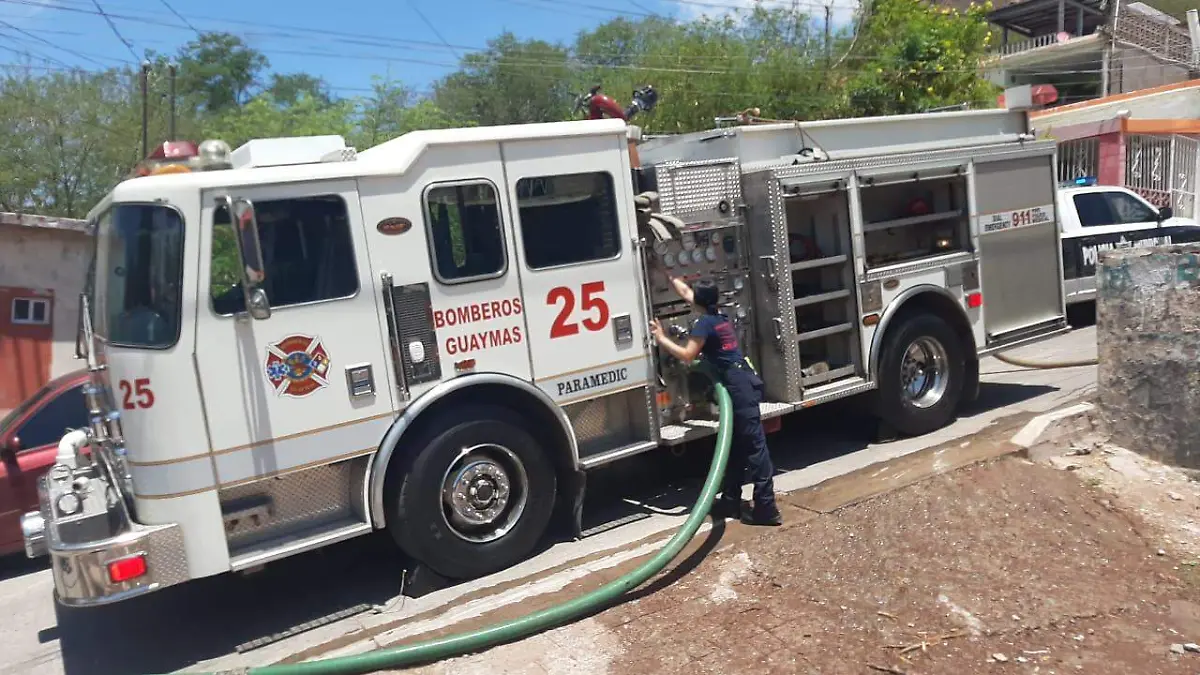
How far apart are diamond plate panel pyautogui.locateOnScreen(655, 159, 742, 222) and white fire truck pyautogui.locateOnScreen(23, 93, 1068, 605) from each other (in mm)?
18

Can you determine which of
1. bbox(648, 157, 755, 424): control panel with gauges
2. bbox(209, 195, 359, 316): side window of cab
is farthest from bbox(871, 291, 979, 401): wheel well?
bbox(209, 195, 359, 316): side window of cab

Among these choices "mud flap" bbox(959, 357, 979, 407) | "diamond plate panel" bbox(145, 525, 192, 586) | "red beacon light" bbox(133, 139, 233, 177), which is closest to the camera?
"diamond plate panel" bbox(145, 525, 192, 586)

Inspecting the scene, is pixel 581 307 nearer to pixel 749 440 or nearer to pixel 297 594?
pixel 749 440

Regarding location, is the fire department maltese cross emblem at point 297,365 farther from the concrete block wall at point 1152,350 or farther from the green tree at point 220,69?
the green tree at point 220,69

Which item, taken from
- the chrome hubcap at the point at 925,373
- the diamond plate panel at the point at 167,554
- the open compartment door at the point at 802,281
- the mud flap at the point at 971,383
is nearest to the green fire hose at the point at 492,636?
the diamond plate panel at the point at 167,554

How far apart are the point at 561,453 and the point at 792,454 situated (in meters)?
2.65

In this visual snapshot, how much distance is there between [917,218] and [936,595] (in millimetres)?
3729

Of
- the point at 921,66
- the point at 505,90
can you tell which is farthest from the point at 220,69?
the point at 921,66

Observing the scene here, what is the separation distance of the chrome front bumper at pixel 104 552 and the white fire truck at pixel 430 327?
12 millimetres

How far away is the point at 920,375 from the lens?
311 inches

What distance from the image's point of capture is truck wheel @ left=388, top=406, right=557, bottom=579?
526 centimetres

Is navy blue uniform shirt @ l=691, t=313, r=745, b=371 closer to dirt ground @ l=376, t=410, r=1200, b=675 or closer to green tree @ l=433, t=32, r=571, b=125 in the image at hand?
dirt ground @ l=376, t=410, r=1200, b=675

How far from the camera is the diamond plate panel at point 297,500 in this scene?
493 centimetres

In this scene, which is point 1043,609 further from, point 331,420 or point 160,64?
point 160,64
